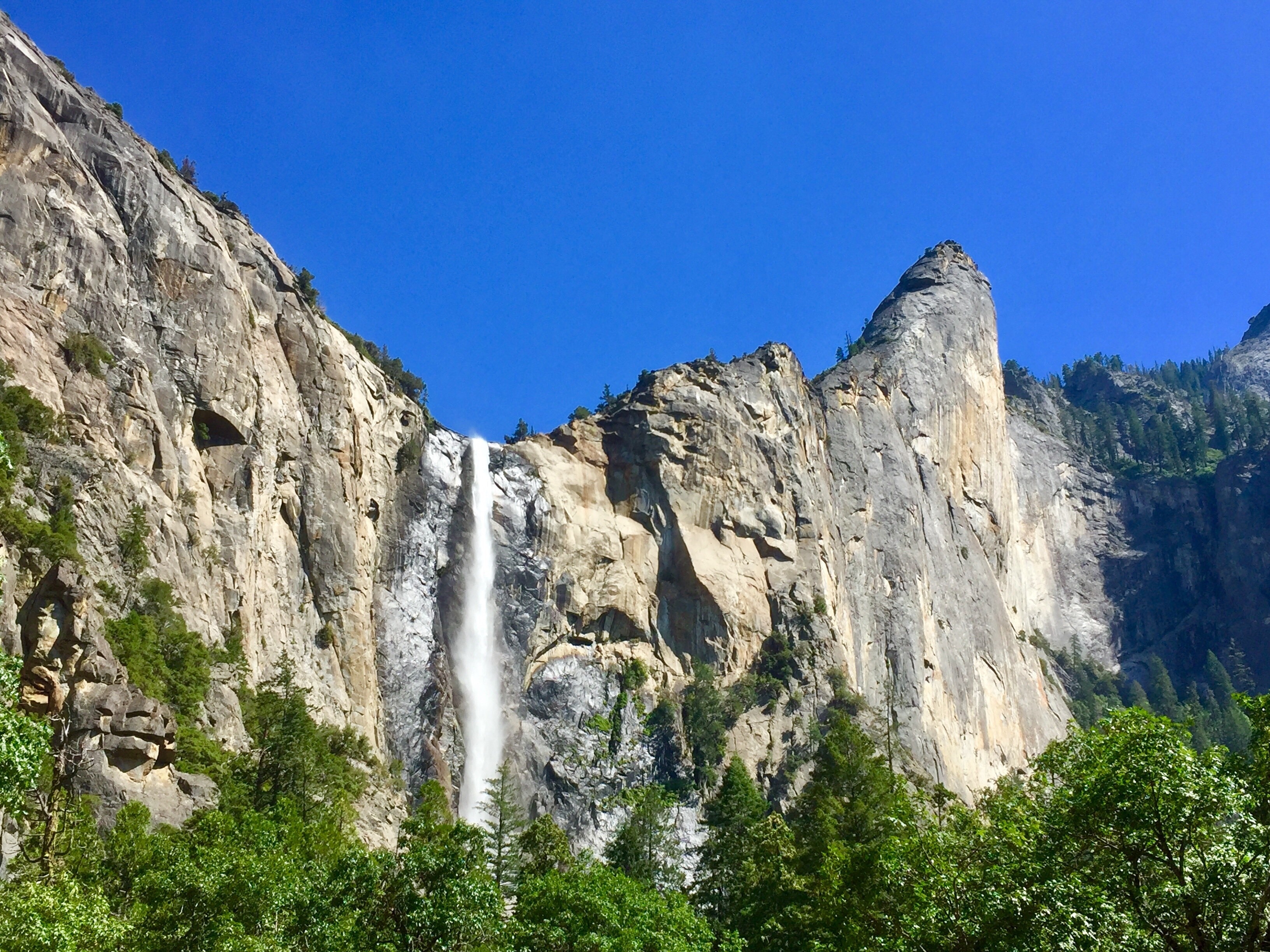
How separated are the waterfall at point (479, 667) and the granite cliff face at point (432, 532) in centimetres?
67

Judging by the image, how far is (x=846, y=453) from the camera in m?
79.5

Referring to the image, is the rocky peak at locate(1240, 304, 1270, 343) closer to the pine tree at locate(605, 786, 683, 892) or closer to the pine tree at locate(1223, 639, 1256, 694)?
the pine tree at locate(1223, 639, 1256, 694)

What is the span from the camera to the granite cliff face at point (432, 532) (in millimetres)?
42625

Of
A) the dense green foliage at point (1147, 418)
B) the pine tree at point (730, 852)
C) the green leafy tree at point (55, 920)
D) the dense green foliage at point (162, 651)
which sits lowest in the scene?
the green leafy tree at point (55, 920)

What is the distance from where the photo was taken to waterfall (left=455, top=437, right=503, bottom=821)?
2159 inches

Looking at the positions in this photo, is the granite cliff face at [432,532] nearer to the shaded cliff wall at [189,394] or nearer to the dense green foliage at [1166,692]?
the shaded cliff wall at [189,394]

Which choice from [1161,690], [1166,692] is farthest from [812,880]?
[1161,690]

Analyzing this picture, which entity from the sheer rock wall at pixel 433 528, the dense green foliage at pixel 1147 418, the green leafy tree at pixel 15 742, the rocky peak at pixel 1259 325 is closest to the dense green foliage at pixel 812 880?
the green leafy tree at pixel 15 742

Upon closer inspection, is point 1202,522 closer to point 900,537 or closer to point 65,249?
point 900,537

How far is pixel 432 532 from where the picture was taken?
61.4 meters

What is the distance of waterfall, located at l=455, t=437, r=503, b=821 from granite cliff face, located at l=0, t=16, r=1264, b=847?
67cm

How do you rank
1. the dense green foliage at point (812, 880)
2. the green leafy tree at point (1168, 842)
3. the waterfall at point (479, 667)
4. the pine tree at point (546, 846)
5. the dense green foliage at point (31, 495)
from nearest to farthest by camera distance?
1. the green leafy tree at point (1168, 842)
2. the dense green foliage at point (812, 880)
3. the dense green foliage at point (31, 495)
4. the pine tree at point (546, 846)
5. the waterfall at point (479, 667)

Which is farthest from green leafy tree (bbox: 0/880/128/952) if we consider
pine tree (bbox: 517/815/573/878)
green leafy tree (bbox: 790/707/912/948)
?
pine tree (bbox: 517/815/573/878)

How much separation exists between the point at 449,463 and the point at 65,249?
2428cm
